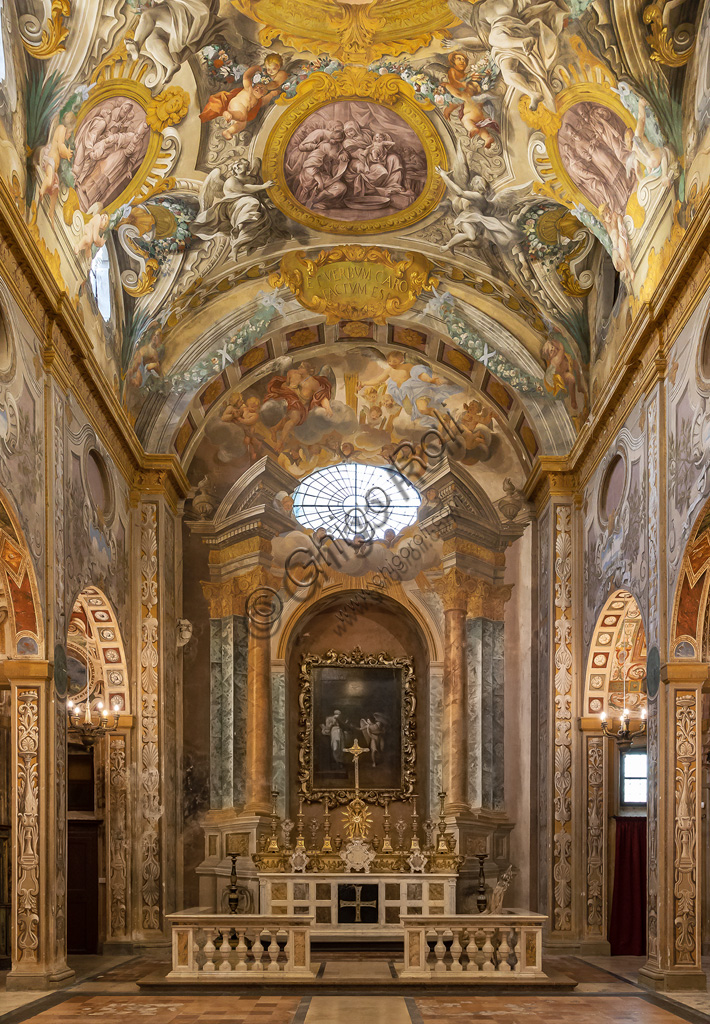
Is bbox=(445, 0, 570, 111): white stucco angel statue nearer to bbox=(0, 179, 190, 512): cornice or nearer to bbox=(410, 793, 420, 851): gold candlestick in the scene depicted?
bbox=(0, 179, 190, 512): cornice

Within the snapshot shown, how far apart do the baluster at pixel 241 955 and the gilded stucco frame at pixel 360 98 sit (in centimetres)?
1161

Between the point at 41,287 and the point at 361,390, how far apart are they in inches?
430

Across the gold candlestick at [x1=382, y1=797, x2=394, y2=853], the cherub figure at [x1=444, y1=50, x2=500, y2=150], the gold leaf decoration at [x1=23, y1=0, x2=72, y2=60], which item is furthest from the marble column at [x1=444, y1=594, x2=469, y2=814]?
the gold leaf decoration at [x1=23, y1=0, x2=72, y2=60]

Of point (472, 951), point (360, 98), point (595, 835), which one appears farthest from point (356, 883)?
point (360, 98)

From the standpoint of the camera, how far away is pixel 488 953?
16.5 m

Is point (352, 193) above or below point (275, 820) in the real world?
above

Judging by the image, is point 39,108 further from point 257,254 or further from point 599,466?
point 599,466

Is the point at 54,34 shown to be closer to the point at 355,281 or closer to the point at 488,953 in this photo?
the point at 355,281

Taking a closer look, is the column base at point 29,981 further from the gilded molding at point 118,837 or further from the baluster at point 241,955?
the gilded molding at point 118,837

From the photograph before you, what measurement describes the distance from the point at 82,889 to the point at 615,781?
9193mm

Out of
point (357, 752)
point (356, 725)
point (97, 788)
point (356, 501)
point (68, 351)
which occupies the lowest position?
point (97, 788)

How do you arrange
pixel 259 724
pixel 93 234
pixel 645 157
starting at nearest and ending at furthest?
pixel 645 157 < pixel 93 234 < pixel 259 724

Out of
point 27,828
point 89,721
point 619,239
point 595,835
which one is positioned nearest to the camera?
point 27,828

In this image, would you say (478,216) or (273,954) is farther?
(478,216)
